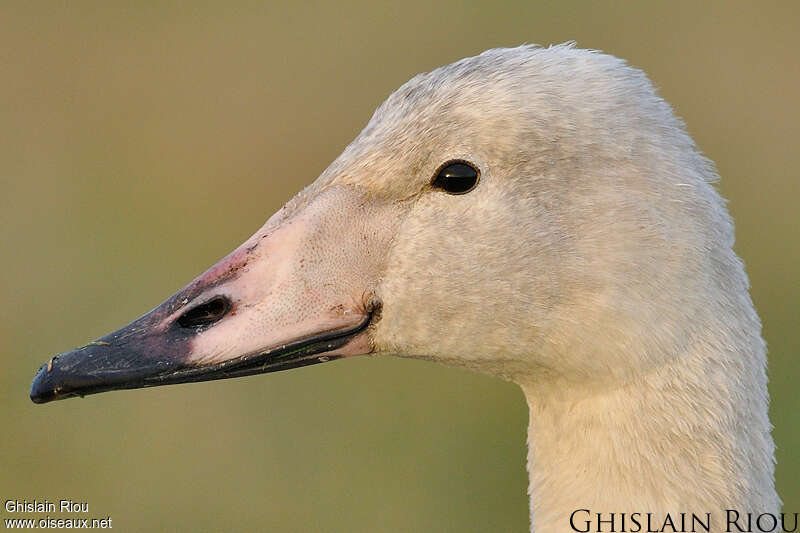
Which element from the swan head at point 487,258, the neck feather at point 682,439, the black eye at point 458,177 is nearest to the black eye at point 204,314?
the swan head at point 487,258

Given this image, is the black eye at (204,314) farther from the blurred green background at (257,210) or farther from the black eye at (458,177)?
the blurred green background at (257,210)

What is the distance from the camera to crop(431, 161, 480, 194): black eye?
3.07 meters

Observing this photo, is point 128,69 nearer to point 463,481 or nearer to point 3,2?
point 3,2

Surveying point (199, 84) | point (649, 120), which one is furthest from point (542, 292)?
point (199, 84)

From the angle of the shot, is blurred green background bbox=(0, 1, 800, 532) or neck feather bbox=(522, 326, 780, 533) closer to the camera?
neck feather bbox=(522, 326, 780, 533)

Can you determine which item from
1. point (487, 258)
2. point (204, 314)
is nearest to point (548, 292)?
point (487, 258)

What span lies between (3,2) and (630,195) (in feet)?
29.9

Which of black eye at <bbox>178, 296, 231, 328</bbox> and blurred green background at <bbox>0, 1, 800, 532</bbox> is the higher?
blurred green background at <bbox>0, 1, 800, 532</bbox>

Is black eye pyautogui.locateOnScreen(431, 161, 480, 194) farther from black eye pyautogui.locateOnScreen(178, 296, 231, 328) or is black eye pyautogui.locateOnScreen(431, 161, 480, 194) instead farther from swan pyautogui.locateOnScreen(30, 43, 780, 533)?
black eye pyautogui.locateOnScreen(178, 296, 231, 328)

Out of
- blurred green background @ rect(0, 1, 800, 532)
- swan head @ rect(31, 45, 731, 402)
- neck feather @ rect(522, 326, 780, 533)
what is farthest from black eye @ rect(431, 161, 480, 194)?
blurred green background @ rect(0, 1, 800, 532)

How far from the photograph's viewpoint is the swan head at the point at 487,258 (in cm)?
299

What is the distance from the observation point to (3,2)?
10906 millimetres

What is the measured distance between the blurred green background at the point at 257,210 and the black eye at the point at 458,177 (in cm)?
314

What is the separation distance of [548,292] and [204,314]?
84 centimetres
